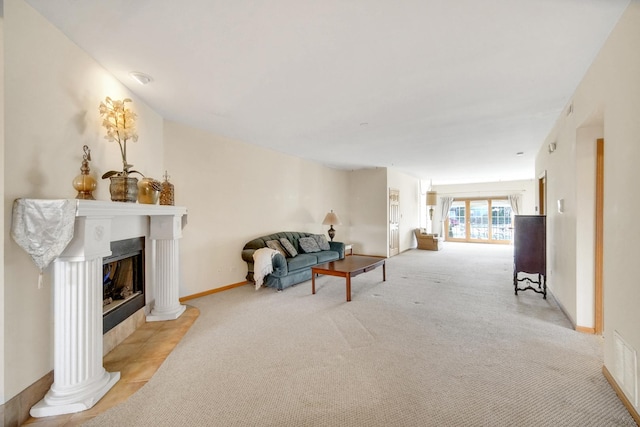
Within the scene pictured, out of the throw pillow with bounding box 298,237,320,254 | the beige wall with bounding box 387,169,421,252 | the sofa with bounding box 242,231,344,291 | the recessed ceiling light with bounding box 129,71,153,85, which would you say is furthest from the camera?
the beige wall with bounding box 387,169,421,252

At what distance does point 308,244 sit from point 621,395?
15.0 feet

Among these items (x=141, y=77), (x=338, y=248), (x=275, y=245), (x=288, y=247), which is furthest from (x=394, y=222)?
(x=141, y=77)

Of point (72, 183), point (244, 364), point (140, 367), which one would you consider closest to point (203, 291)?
point (140, 367)

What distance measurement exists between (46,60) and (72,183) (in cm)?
85

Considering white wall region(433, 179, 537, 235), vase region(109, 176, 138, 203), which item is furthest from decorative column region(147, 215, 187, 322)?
white wall region(433, 179, 537, 235)

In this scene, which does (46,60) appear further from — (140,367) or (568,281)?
(568,281)

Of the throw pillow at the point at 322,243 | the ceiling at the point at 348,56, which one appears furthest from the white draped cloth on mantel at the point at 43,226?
the throw pillow at the point at 322,243

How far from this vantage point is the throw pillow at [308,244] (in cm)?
564

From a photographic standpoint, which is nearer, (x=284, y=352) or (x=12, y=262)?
(x=12, y=262)

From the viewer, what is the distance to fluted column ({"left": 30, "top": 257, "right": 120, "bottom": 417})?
1786 millimetres

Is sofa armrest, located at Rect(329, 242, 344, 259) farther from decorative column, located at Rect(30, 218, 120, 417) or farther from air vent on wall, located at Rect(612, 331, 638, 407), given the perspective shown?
decorative column, located at Rect(30, 218, 120, 417)

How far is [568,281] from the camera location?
317 cm

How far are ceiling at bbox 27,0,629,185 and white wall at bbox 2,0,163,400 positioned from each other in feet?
0.62

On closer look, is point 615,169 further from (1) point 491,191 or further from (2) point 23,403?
(1) point 491,191
